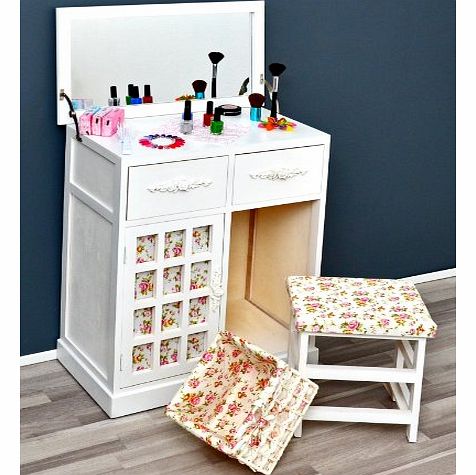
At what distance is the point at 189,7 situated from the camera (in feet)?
7.89

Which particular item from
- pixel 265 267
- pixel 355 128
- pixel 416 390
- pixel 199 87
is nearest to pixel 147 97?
pixel 199 87

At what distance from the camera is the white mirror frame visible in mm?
2232

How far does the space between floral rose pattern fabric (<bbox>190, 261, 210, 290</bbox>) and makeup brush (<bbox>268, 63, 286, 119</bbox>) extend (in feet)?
1.67

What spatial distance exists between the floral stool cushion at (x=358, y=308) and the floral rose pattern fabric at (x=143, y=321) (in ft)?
1.28

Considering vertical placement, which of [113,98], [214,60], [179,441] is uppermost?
[214,60]

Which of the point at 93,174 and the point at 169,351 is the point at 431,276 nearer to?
the point at 169,351

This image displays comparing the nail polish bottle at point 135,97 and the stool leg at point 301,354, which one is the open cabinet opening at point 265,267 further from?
the nail polish bottle at point 135,97

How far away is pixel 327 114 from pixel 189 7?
2.13 ft

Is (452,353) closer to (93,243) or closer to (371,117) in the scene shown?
(371,117)

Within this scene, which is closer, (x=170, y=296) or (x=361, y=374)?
(x=361, y=374)

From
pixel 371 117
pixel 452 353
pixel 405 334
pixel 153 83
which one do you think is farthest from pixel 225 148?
pixel 452 353

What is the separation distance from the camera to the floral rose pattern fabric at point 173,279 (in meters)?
2.25

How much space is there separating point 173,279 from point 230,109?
0.56m

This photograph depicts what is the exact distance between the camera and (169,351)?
233 cm
